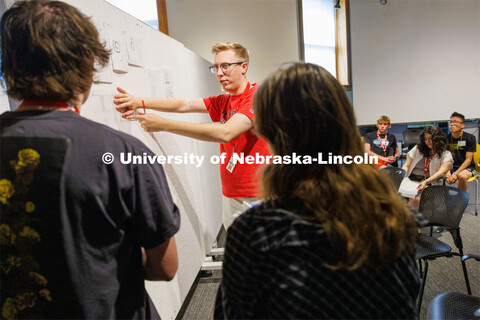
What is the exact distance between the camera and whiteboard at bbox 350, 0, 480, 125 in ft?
16.7

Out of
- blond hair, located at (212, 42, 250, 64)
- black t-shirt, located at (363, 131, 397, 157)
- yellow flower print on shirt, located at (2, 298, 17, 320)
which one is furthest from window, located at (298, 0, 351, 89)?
yellow flower print on shirt, located at (2, 298, 17, 320)

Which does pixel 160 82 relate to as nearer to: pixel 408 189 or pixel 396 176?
pixel 396 176

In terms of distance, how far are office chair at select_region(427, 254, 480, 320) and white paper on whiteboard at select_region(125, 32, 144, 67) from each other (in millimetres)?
1893

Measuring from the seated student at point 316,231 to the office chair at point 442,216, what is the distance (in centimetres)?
159

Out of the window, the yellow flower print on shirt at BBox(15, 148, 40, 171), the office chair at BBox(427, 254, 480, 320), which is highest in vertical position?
the window

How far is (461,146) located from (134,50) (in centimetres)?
432

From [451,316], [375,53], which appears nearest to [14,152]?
[451,316]

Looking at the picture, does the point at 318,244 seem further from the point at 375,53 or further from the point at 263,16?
the point at 375,53

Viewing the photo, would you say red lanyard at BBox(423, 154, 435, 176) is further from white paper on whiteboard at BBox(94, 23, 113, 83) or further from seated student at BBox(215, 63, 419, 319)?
white paper on whiteboard at BBox(94, 23, 113, 83)

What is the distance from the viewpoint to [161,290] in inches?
64.9

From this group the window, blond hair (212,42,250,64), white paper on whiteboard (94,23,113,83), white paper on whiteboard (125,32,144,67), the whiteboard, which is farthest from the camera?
the whiteboard

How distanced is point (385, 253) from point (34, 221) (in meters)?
0.75

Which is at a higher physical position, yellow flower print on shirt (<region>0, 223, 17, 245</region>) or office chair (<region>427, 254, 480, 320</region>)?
yellow flower print on shirt (<region>0, 223, 17, 245</region>)

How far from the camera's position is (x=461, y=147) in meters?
3.94
